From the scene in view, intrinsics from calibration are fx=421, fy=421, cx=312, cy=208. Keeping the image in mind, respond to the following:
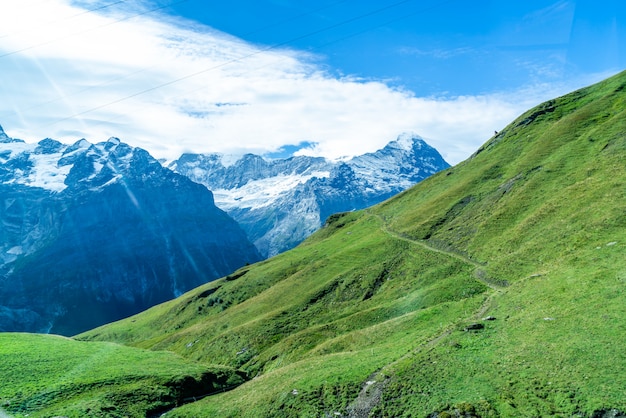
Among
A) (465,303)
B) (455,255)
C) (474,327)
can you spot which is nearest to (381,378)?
(474,327)

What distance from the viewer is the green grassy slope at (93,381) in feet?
149

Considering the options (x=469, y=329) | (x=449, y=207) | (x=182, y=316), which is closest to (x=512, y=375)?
(x=469, y=329)

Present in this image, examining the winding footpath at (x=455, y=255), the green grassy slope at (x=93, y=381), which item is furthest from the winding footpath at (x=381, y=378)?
the green grassy slope at (x=93, y=381)

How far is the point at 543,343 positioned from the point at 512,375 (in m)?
5.28

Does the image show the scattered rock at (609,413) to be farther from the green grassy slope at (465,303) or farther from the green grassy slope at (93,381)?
the green grassy slope at (93,381)

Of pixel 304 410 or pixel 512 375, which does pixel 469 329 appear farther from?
pixel 304 410

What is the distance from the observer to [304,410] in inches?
1559

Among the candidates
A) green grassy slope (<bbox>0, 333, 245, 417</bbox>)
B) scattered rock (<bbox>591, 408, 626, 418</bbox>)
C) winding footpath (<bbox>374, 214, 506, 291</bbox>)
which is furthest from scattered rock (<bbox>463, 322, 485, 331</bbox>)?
green grassy slope (<bbox>0, 333, 245, 417</bbox>)

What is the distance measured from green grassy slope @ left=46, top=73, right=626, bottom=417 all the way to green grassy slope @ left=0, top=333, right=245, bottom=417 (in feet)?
14.4

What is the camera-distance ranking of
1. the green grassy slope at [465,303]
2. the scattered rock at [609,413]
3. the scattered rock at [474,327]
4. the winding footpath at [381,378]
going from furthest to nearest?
the scattered rock at [474,327] < the winding footpath at [381,378] < the green grassy slope at [465,303] < the scattered rock at [609,413]

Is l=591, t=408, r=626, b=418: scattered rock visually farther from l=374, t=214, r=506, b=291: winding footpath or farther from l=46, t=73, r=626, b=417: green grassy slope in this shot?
l=374, t=214, r=506, b=291: winding footpath

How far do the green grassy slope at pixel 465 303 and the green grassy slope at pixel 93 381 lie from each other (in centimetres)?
438

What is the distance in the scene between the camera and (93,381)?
51875 mm

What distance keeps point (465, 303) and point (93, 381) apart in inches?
1903
